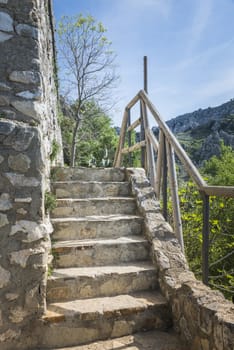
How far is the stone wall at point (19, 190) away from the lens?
165cm

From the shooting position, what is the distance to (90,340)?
67.2 inches

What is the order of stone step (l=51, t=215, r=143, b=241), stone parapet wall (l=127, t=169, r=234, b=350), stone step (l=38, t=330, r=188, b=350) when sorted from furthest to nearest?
stone step (l=51, t=215, r=143, b=241) → stone step (l=38, t=330, r=188, b=350) → stone parapet wall (l=127, t=169, r=234, b=350)

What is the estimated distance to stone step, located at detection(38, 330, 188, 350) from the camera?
63.3 inches

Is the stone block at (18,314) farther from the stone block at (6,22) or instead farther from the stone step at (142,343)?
the stone block at (6,22)

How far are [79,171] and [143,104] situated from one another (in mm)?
1312

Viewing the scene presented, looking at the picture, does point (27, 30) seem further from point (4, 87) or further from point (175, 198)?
point (175, 198)

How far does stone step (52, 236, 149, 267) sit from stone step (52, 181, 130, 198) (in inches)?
24.0

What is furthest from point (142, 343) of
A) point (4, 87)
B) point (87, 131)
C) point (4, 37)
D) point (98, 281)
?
point (87, 131)

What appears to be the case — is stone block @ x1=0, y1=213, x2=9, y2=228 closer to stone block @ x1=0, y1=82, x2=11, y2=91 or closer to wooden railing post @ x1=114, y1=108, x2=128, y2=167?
stone block @ x1=0, y1=82, x2=11, y2=91

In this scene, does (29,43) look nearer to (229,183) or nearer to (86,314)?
(86,314)

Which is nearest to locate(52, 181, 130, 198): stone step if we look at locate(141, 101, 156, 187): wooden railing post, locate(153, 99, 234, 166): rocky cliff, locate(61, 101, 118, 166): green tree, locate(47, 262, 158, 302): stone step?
locate(141, 101, 156, 187): wooden railing post

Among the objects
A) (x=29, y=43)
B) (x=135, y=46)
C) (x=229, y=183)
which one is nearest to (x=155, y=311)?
(x=29, y=43)

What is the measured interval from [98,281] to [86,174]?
1.36 m

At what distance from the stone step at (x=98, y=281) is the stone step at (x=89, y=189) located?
87cm
